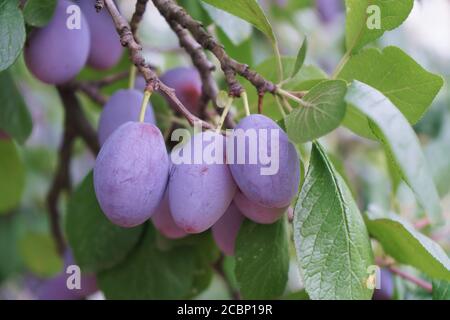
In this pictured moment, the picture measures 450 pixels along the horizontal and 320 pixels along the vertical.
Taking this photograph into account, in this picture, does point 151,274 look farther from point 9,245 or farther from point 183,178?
point 9,245

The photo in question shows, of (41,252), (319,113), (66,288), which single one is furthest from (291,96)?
(41,252)

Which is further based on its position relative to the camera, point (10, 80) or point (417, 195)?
point (10, 80)

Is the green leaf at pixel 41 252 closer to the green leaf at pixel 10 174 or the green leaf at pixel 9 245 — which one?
the green leaf at pixel 10 174

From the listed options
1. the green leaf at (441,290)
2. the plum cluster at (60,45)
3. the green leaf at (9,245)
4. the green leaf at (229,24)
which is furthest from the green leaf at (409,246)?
the green leaf at (9,245)

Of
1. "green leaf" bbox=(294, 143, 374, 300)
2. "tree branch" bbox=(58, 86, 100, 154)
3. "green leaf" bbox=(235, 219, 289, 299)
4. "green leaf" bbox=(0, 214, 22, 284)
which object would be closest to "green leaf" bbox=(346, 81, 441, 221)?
"green leaf" bbox=(294, 143, 374, 300)
